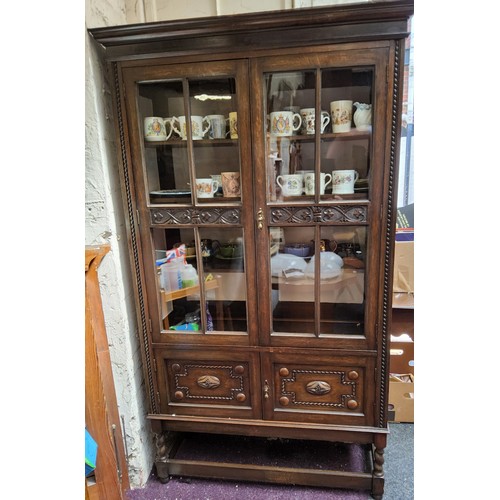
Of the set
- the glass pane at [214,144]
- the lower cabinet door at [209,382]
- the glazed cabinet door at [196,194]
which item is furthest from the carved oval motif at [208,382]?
the glass pane at [214,144]

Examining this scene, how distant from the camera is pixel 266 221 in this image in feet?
3.80

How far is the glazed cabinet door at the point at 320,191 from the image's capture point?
1063 millimetres

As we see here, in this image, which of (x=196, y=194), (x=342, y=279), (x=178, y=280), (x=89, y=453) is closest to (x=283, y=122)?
(x=196, y=194)

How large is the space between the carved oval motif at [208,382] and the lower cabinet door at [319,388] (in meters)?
0.20

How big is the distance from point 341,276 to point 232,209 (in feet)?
1.58

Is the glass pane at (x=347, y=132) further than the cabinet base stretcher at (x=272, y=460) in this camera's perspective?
No

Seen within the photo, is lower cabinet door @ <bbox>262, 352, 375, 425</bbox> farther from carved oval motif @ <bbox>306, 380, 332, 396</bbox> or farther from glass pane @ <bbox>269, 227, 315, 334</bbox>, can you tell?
glass pane @ <bbox>269, 227, 315, 334</bbox>

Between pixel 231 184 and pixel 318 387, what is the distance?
83cm

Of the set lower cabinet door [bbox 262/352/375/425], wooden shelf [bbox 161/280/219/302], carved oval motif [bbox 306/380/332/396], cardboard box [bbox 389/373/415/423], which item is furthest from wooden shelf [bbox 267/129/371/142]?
cardboard box [bbox 389/373/415/423]

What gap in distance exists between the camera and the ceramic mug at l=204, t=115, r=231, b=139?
1.19 metres

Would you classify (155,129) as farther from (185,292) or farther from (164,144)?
(185,292)

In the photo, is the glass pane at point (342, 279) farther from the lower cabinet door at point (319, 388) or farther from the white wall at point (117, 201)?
the white wall at point (117, 201)

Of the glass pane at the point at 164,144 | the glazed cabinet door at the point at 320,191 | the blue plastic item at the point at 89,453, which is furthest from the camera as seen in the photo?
the glass pane at the point at 164,144
